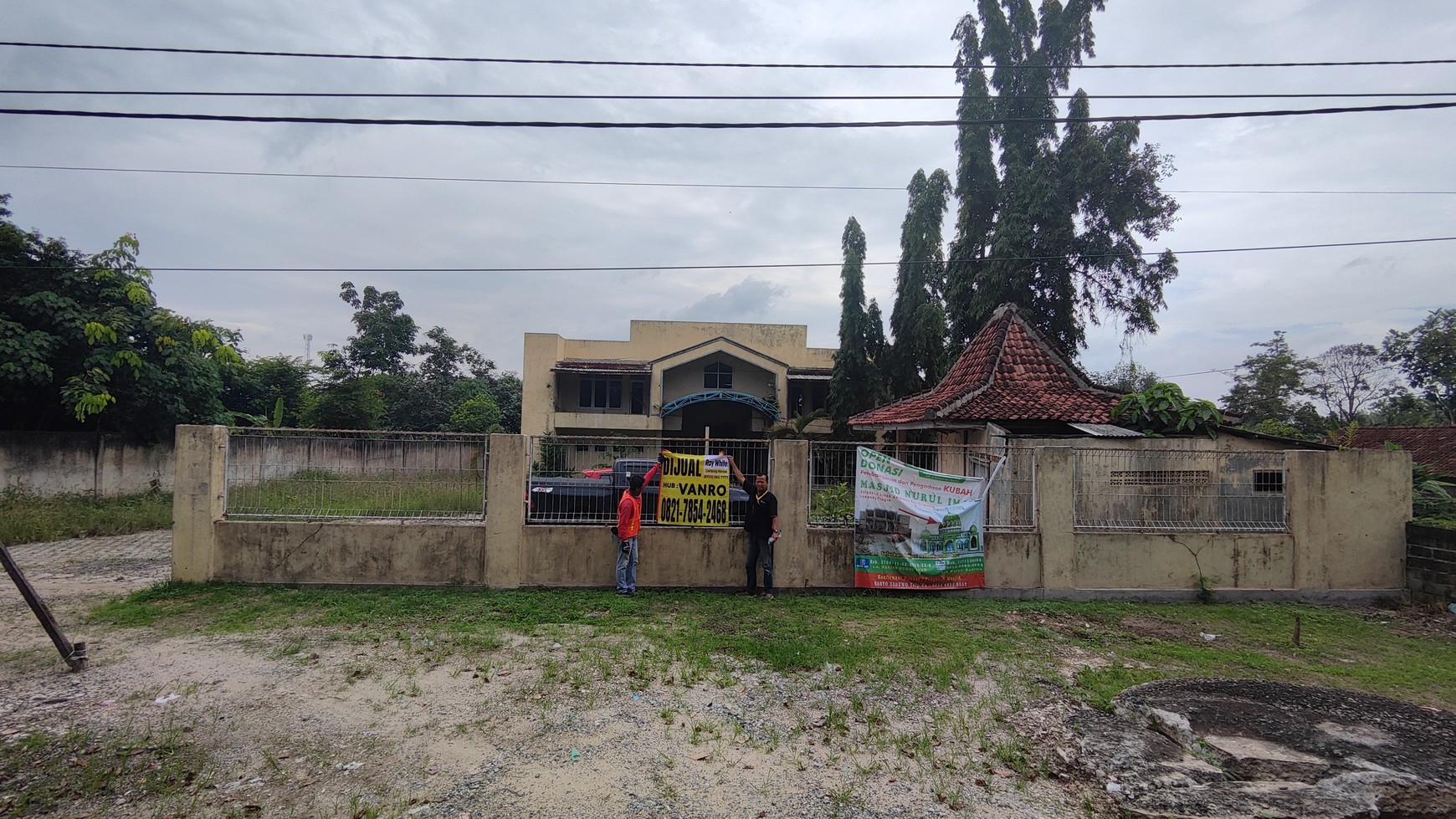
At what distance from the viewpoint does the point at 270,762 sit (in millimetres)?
4227

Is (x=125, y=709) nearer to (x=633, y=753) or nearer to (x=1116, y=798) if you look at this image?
(x=633, y=753)

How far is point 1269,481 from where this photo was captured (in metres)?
9.17

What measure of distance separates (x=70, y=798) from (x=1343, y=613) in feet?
40.4

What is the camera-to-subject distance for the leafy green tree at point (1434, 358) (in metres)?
31.1

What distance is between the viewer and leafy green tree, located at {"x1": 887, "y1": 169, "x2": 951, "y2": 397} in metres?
23.5

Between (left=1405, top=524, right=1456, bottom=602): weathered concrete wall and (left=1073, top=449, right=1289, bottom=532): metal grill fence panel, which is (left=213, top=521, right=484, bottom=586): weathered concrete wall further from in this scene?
(left=1405, top=524, right=1456, bottom=602): weathered concrete wall

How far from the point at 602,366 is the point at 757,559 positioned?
2117 cm

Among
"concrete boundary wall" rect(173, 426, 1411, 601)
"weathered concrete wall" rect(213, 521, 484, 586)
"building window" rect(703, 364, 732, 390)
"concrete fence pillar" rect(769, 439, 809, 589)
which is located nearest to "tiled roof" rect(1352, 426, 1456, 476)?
"concrete boundary wall" rect(173, 426, 1411, 601)

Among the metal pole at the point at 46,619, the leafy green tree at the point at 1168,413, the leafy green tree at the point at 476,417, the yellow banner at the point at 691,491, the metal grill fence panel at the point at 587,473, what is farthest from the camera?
the leafy green tree at the point at 476,417

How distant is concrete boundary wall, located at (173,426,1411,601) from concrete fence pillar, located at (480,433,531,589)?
0.01m

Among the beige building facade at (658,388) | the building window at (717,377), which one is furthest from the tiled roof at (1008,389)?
the building window at (717,377)

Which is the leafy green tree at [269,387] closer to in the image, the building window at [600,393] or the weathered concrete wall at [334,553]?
the building window at [600,393]

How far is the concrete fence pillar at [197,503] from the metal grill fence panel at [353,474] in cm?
16

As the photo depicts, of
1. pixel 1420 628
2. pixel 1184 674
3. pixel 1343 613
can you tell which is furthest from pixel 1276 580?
pixel 1184 674
